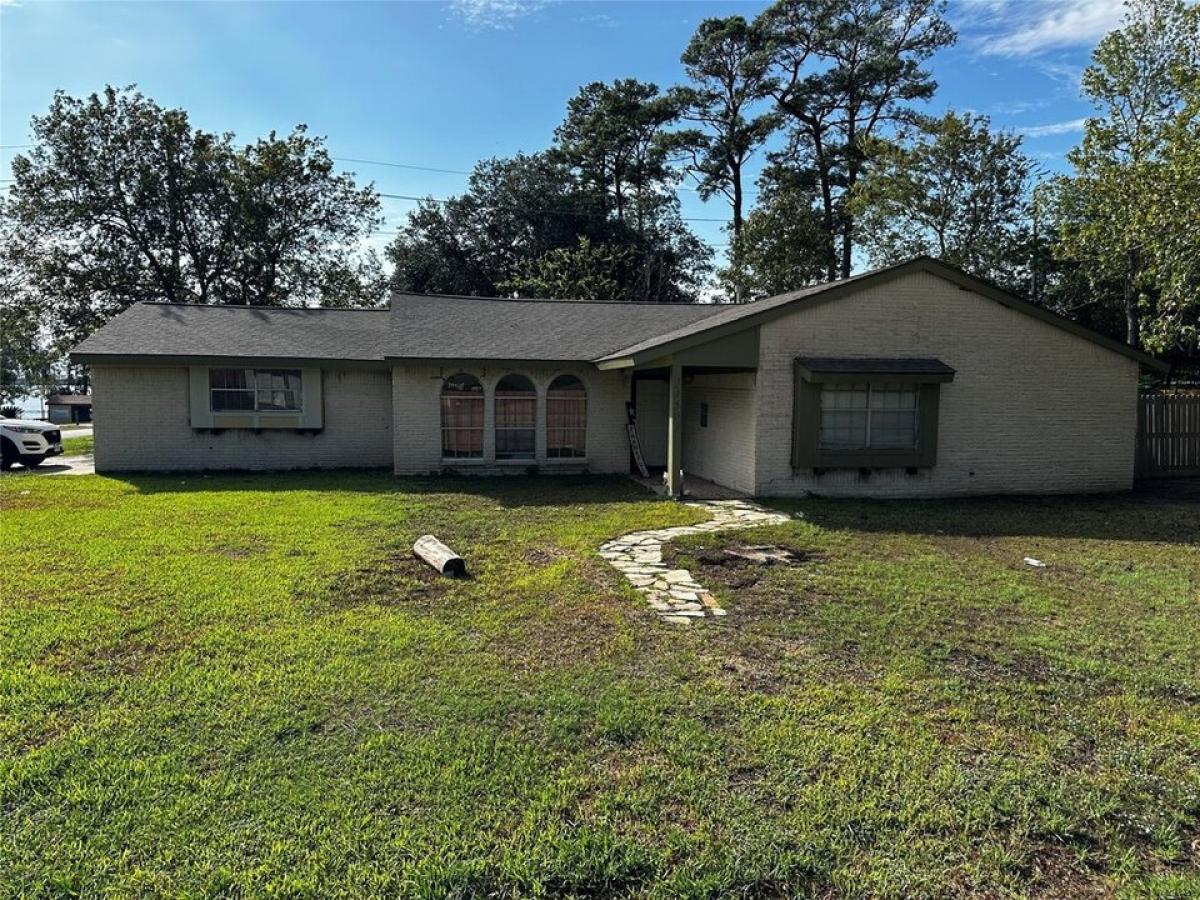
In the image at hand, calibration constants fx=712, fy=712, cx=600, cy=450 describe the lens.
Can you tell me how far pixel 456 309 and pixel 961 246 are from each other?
1703 cm

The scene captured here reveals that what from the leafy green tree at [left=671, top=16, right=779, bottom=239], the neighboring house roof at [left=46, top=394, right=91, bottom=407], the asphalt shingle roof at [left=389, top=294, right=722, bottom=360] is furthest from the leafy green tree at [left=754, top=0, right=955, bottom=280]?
the neighboring house roof at [left=46, top=394, right=91, bottom=407]

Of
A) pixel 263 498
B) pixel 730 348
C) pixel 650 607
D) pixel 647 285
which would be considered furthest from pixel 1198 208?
pixel 647 285

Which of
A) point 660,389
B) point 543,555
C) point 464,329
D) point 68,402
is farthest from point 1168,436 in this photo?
point 68,402

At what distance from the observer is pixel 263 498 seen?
415 inches

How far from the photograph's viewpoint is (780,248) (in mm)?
27031

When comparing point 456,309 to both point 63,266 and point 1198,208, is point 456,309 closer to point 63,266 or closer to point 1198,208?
point 1198,208

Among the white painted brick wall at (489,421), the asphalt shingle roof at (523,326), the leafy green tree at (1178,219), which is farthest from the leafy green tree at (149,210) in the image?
the leafy green tree at (1178,219)

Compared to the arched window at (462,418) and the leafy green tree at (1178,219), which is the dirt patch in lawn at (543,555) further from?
the leafy green tree at (1178,219)

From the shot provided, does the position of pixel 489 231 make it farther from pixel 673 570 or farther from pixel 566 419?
pixel 673 570

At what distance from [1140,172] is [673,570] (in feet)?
47.4

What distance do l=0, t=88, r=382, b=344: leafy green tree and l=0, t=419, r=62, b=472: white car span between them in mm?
13302

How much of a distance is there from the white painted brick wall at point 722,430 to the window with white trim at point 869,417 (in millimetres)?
1145

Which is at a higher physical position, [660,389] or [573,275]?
[573,275]

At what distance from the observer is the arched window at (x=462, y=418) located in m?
13.4
